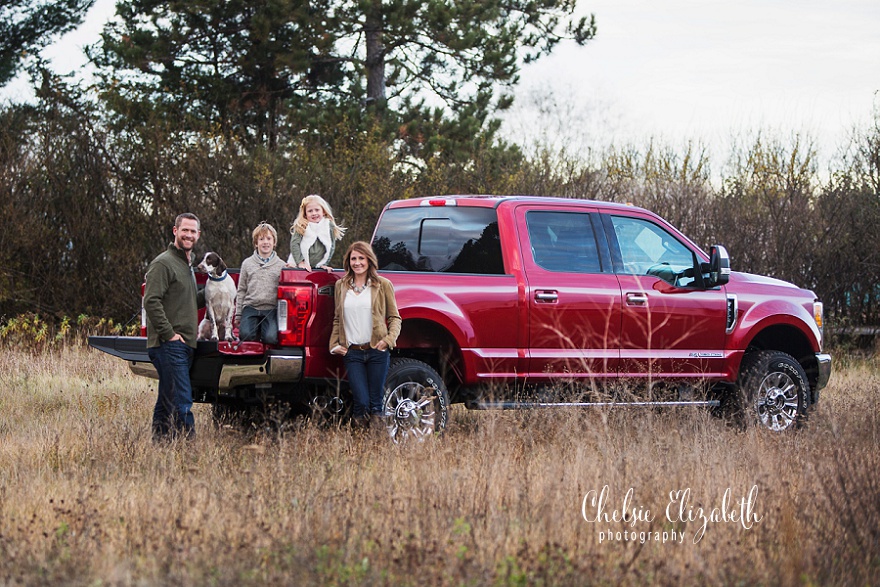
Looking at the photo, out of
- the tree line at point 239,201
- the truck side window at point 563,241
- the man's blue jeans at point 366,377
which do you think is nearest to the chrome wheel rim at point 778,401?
the truck side window at point 563,241

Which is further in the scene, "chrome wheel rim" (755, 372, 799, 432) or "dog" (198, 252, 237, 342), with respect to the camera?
"chrome wheel rim" (755, 372, 799, 432)

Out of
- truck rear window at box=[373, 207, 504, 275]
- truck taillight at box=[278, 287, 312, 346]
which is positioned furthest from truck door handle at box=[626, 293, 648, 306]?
truck taillight at box=[278, 287, 312, 346]

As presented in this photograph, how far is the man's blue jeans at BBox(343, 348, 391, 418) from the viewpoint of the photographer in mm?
7230

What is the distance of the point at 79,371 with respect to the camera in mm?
11906

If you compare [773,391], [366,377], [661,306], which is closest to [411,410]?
[366,377]

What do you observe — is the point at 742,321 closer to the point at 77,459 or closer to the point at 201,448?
the point at 201,448

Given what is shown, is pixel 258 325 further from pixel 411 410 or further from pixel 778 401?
pixel 778 401

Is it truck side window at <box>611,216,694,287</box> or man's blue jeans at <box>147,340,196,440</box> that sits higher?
truck side window at <box>611,216,694,287</box>

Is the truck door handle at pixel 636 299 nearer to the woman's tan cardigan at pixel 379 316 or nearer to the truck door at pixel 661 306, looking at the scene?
the truck door at pixel 661 306

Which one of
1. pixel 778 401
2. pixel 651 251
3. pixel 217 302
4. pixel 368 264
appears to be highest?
pixel 651 251

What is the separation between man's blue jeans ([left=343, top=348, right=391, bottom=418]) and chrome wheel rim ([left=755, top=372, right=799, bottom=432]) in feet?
10.9

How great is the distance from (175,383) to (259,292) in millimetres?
820

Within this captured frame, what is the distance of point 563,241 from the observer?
26.8 ft

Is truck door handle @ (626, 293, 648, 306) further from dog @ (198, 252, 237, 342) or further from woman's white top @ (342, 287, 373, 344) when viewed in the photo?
dog @ (198, 252, 237, 342)
